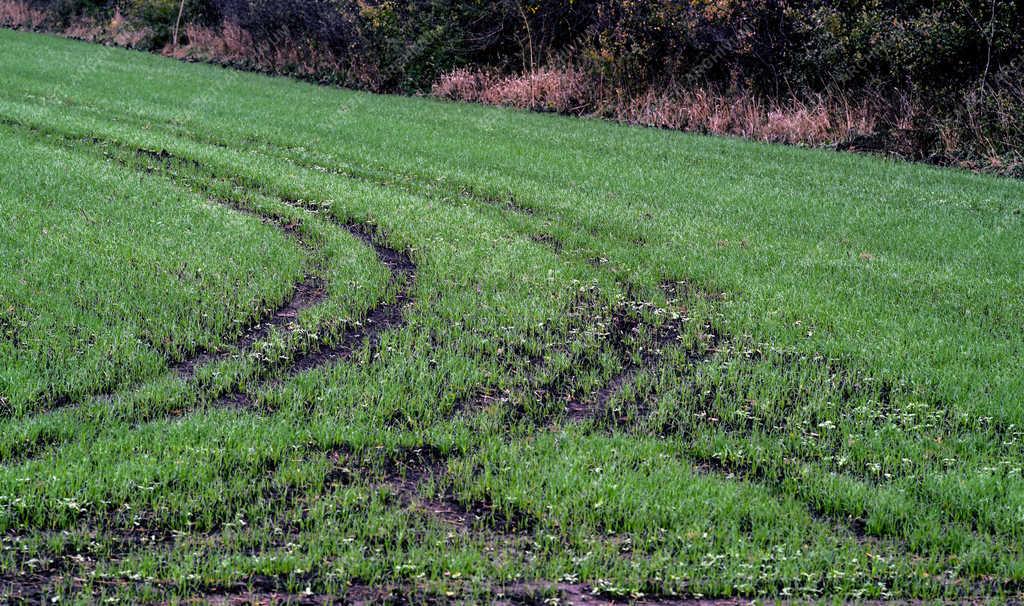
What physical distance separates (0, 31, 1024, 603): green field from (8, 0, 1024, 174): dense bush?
199 inches

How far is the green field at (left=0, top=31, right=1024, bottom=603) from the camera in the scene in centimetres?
429

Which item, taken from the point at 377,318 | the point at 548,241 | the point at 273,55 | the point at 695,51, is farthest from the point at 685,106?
the point at 273,55

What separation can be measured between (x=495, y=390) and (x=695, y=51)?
15.6 m

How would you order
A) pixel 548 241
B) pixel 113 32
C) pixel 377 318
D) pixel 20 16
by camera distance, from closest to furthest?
pixel 377 318
pixel 548 241
pixel 113 32
pixel 20 16

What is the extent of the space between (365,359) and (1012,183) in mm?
11514

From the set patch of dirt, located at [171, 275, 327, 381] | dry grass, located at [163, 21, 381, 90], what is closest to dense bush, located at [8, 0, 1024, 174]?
dry grass, located at [163, 21, 381, 90]

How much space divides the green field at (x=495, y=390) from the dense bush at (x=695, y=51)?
505cm

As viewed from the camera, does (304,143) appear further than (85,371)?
Yes

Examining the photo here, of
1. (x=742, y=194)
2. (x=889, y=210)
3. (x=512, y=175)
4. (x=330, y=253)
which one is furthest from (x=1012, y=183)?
(x=330, y=253)

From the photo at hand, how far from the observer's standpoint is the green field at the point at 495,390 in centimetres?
429

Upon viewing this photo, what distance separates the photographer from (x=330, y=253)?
29.8 feet

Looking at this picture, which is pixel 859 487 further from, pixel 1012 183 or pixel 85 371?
pixel 1012 183

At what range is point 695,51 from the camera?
65.7ft

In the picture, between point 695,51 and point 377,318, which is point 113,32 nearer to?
point 695,51
